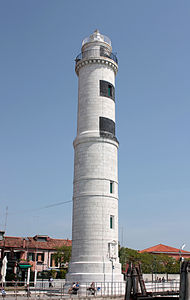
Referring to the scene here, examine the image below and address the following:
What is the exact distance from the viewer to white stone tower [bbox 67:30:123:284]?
29977 mm

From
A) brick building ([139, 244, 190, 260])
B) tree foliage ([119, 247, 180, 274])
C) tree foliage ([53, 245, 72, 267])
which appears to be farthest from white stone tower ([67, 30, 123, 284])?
brick building ([139, 244, 190, 260])

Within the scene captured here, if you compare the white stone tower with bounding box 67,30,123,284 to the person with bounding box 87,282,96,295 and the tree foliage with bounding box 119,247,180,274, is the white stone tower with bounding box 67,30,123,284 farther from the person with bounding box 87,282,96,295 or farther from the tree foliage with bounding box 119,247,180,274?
the tree foliage with bounding box 119,247,180,274

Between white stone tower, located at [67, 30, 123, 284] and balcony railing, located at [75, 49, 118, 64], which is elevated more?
balcony railing, located at [75, 49, 118, 64]

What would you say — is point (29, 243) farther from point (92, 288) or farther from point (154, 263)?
point (92, 288)

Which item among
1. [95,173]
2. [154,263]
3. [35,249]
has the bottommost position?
[154,263]

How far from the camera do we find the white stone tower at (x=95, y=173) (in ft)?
98.3

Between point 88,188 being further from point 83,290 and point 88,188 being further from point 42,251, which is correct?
point 42,251

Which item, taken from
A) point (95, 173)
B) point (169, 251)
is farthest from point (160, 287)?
point (169, 251)

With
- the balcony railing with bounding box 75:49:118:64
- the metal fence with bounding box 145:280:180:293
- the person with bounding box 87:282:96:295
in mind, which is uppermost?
→ the balcony railing with bounding box 75:49:118:64

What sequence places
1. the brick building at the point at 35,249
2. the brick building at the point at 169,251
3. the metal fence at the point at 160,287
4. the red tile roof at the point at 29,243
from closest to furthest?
the metal fence at the point at 160,287 → the brick building at the point at 35,249 → the red tile roof at the point at 29,243 → the brick building at the point at 169,251

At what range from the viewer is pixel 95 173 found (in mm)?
31969

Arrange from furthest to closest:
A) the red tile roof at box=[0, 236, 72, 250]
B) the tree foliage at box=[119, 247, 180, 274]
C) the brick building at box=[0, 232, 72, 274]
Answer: the tree foliage at box=[119, 247, 180, 274]
the red tile roof at box=[0, 236, 72, 250]
the brick building at box=[0, 232, 72, 274]

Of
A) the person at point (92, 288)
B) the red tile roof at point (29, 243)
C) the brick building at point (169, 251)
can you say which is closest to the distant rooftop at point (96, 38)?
the person at point (92, 288)

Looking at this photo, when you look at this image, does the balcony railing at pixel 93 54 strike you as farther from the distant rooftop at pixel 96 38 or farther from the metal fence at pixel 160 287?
the metal fence at pixel 160 287
